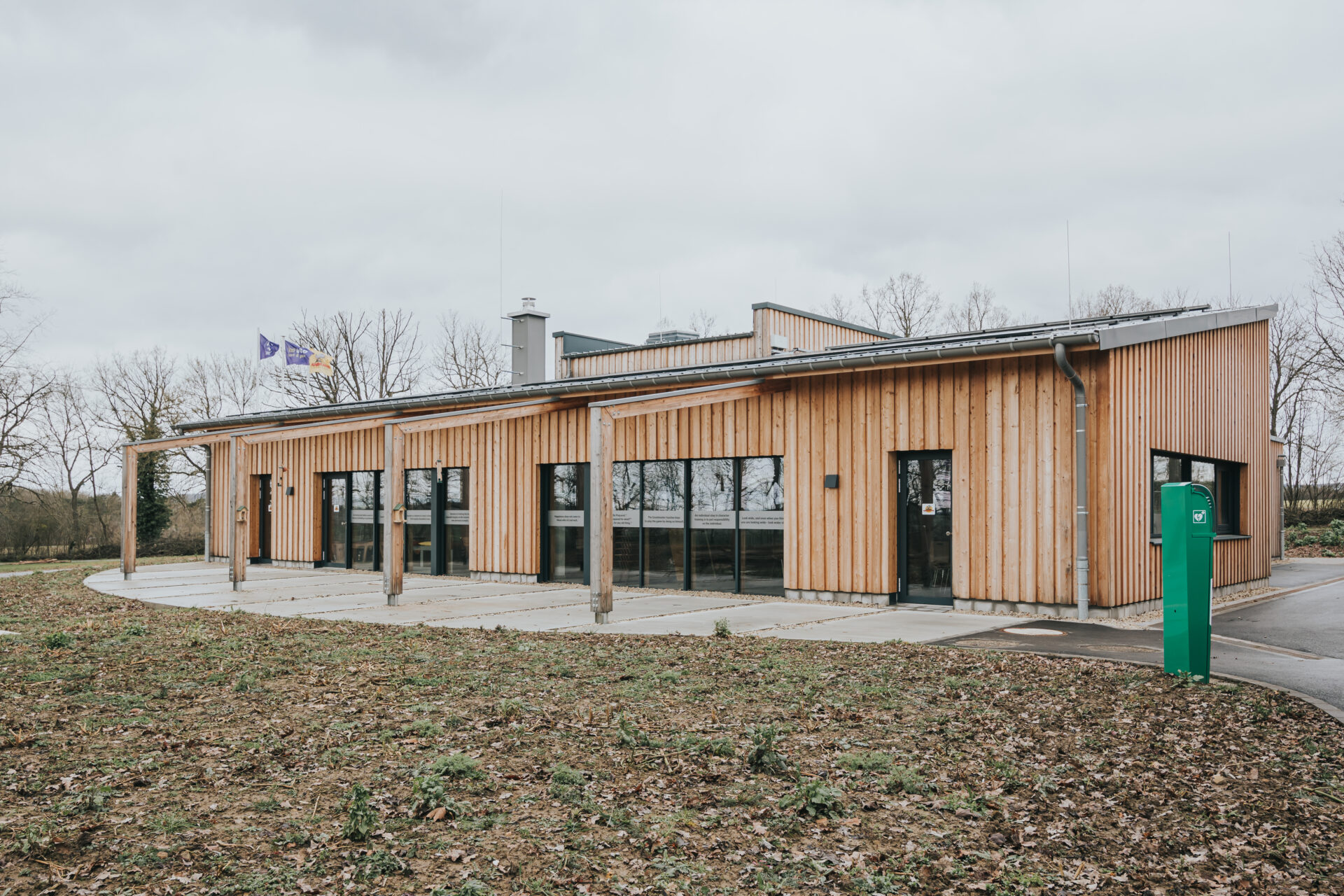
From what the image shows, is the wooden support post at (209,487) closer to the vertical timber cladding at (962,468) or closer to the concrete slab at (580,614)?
the concrete slab at (580,614)

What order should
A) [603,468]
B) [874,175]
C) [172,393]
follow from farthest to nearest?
[172,393] → [874,175] → [603,468]

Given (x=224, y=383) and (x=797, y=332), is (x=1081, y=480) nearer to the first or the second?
(x=797, y=332)

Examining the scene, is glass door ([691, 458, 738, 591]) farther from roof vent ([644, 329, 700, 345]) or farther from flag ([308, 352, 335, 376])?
flag ([308, 352, 335, 376])

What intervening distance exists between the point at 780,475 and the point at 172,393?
96.4 feet

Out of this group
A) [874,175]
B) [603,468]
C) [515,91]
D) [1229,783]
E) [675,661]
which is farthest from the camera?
[874,175]

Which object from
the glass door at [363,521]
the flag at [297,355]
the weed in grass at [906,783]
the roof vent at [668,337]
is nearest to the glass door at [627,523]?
the glass door at [363,521]

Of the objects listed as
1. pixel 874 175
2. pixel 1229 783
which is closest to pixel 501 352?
pixel 874 175

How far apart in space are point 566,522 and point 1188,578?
1147cm

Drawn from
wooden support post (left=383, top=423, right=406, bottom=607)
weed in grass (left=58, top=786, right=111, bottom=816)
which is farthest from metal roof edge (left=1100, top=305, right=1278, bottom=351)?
weed in grass (left=58, top=786, right=111, bottom=816)

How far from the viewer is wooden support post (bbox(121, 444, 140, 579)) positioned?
18125 millimetres

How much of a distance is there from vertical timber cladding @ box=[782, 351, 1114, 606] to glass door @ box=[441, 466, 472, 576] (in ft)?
23.1

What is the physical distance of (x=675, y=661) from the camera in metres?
8.20

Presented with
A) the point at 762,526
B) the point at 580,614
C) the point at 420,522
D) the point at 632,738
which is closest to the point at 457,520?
the point at 420,522

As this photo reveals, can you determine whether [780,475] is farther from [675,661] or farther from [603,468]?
[675,661]
